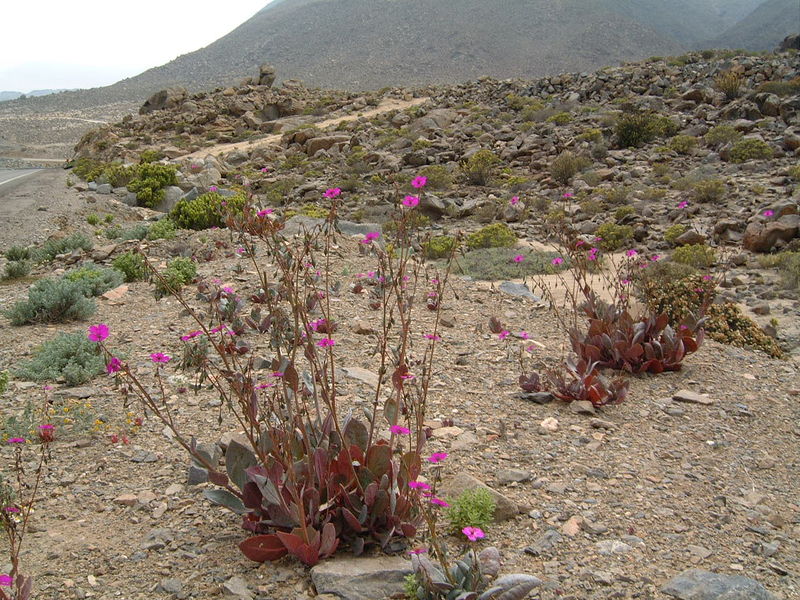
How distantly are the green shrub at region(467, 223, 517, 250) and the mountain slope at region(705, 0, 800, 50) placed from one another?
3011 inches

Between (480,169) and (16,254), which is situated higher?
(480,169)

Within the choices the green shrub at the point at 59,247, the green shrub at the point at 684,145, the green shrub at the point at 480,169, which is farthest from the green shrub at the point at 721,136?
the green shrub at the point at 59,247

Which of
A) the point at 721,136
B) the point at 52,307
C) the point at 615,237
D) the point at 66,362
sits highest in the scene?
the point at 721,136

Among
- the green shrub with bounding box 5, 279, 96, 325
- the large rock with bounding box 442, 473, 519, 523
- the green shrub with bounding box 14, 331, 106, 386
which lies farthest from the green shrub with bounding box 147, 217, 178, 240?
the large rock with bounding box 442, 473, 519, 523

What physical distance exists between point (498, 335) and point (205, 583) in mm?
3746

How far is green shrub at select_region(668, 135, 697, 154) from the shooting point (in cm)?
1712

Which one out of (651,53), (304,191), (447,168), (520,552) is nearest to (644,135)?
(447,168)

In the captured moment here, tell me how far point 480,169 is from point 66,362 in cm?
1374

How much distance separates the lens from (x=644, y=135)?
18688 millimetres

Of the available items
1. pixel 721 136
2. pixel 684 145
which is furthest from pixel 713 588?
pixel 721 136

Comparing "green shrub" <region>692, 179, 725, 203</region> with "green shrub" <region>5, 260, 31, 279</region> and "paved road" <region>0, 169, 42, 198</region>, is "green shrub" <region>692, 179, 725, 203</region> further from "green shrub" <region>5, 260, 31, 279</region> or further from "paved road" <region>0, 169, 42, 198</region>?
"paved road" <region>0, 169, 42, 198</region>

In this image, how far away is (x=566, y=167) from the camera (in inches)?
636

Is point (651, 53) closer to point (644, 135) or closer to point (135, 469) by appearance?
point (644, 135)

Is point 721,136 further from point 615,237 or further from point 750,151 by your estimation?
point 615,237
